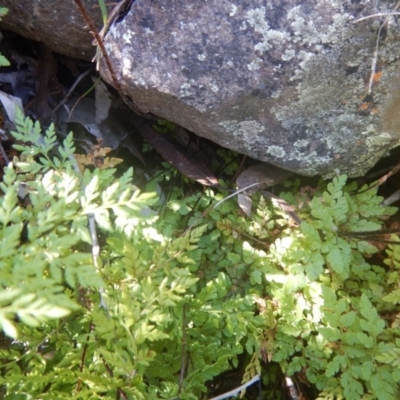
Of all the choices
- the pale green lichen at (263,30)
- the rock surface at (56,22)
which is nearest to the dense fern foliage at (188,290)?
the rock surface at (56,22)

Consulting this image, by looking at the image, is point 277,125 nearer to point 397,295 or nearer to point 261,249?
point 261,249

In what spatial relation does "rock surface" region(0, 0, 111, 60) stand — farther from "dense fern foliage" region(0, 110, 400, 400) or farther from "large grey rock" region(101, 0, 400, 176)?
"dense fern foliage" region(0, 110, 400, 400)

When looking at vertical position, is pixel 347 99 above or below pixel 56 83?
above

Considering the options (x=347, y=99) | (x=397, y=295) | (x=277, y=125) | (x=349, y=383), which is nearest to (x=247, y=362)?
(x=349, y=383)

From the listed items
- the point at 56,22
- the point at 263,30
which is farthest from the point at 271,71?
the point at 56,22

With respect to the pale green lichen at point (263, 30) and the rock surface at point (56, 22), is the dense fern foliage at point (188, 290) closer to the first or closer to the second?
the rock surface at point (56, 22)

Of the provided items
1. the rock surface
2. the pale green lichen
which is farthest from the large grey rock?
the rock surface
